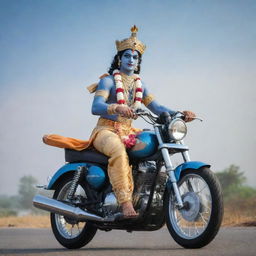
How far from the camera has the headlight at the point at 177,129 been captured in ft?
20.6

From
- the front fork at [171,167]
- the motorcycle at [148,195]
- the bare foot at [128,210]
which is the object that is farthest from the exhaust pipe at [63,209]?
the front fork at [171,167]

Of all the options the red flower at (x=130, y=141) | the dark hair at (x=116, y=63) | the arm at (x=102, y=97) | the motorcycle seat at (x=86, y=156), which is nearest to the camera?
the red flower at (x=130, y=141)

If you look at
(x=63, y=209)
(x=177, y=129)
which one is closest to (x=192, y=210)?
(x=177, y=129)

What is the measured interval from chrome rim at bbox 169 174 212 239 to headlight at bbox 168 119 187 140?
456mm

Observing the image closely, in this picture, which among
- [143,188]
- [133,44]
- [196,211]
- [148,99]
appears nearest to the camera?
[196,211]

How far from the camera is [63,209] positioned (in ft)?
22.8

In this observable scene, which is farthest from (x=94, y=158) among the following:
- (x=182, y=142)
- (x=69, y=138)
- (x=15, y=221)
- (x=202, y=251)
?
(x=15, y=221)

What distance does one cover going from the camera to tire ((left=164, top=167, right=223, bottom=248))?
5.78 metres

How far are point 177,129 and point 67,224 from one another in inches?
79.5

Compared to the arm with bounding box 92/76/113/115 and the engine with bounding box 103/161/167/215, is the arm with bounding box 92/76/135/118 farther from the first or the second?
the engine with bounding box 103/161/167/215

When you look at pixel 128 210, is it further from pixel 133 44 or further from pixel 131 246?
pixel 133 44

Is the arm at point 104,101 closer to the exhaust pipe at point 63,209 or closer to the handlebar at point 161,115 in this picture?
the handlebar at point 161,115

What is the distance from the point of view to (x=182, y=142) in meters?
6.45

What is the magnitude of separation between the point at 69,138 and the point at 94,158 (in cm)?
47
